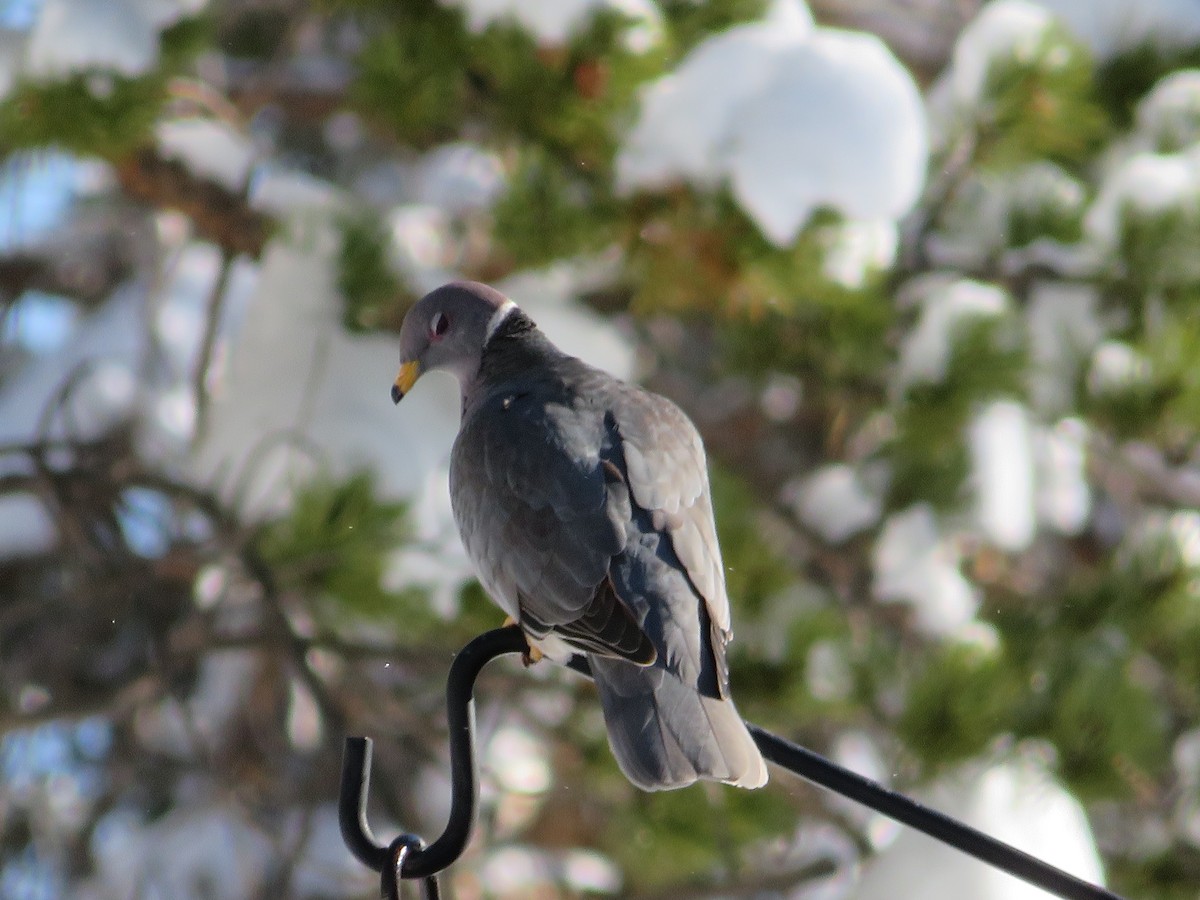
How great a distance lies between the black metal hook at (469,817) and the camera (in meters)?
0.70

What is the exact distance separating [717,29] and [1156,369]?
0.73m

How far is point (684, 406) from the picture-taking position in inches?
104

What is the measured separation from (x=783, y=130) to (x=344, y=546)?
71 centimetres

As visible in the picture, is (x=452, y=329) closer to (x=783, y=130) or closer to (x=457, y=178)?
(x=783, y=130)

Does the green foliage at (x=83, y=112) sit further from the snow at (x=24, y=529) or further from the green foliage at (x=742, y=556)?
the snow at (x=24, y=529)

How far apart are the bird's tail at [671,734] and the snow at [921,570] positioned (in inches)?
52.7

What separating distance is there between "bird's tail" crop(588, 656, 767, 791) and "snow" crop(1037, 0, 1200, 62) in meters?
1.60

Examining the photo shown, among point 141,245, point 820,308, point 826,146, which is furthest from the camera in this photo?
point 141,245

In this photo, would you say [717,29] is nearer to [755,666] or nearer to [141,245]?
[755,666]

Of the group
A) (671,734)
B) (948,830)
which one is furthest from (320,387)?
(948,830)

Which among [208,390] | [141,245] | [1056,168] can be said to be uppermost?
[1056,168]

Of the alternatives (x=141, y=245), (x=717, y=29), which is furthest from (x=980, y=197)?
(x=141, y=245)

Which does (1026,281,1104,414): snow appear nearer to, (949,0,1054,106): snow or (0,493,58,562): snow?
(949,0,1054,106): snow

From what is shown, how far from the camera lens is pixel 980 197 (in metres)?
2.26
